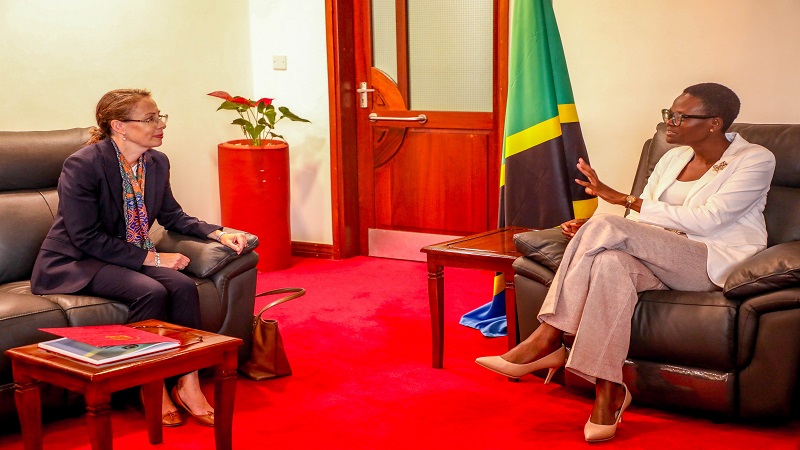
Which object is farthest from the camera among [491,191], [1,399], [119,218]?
[491,191]

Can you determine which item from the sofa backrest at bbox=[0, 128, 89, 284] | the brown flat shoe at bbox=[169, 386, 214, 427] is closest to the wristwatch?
the brown flat shoe at bbox=[169, 386, 214, 427]

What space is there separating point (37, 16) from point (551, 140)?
2.57 m

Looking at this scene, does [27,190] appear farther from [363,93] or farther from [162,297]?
[363,93]

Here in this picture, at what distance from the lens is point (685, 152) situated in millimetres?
3518

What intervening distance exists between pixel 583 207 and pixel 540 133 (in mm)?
388

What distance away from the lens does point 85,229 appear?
324 cm

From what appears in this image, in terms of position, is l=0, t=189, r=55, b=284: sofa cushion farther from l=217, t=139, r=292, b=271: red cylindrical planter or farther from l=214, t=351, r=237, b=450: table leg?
l=217, t=139, r=292, b=271: red cylindrical planter

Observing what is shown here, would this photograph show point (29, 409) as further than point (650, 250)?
No

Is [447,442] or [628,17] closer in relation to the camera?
[447,442]

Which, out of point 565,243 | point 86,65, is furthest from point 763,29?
point 86,65

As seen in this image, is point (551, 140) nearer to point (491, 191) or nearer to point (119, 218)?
point (491, 191)

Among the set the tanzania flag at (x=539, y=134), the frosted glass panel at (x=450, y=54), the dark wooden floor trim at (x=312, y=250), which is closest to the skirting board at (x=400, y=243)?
the dark wooden floor trim at (x=312, y=250)

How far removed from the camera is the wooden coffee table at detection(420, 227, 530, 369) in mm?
3486

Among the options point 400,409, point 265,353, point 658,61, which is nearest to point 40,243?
point 265,353
